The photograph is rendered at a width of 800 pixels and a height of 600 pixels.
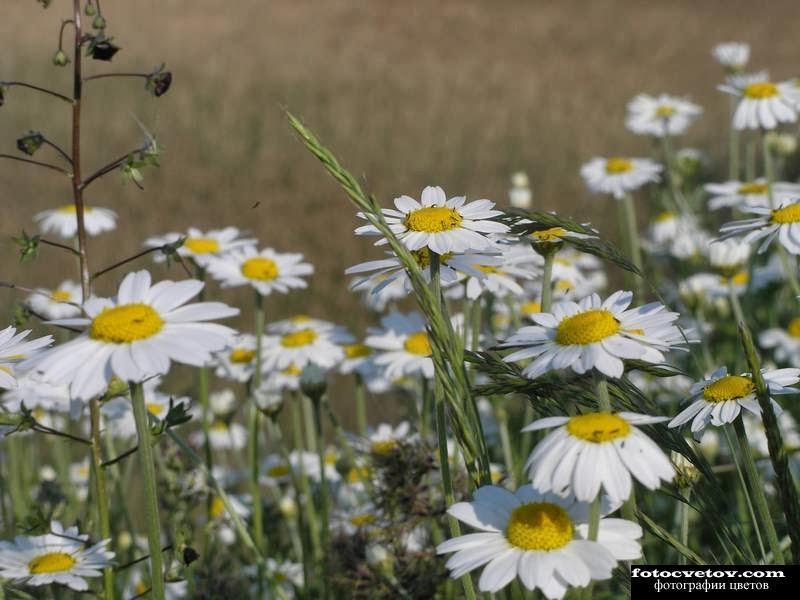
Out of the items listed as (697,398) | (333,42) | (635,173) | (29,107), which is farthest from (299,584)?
(333,42)

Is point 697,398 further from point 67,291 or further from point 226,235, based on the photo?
point 67,291

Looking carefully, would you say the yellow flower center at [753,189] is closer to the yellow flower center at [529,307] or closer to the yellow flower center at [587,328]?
the yellow flower center at [529,307]

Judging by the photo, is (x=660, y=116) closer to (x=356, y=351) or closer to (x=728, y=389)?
(x=356, y=351)

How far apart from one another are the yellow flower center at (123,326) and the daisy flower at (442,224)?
0.71 feet

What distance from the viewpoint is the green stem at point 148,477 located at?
785mm


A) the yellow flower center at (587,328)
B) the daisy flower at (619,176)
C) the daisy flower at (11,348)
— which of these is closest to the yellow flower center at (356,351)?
the daisy flower at (619,176)

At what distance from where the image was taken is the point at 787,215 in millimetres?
1304

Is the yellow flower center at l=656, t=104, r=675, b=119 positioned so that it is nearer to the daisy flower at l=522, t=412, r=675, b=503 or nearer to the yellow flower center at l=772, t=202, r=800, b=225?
the yellow flower center at l=772, t=202, r=800, b=225

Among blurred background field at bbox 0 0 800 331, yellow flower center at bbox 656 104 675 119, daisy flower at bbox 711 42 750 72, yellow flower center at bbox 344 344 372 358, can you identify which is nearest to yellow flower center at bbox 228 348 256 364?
yellow flower center at bbox 344 344 372 358

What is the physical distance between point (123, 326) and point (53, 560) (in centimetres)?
39

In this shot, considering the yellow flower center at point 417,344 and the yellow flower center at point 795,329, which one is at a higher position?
the yellow flower center at point 795,329

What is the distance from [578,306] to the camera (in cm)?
97

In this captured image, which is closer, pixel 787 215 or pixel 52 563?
pixel 52 563

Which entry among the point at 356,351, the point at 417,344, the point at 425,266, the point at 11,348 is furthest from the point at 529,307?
the point at 11,348
